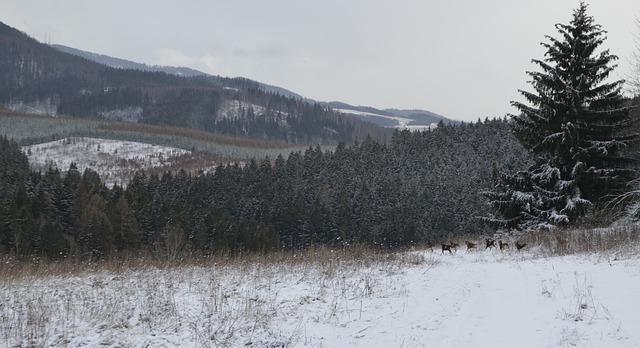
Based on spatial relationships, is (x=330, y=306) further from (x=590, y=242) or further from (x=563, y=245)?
(x=590, y=242)

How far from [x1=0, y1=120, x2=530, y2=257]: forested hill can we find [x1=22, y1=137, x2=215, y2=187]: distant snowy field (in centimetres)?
3390

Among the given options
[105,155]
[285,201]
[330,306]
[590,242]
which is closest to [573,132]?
[590,242]

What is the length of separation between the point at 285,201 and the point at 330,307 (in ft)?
254

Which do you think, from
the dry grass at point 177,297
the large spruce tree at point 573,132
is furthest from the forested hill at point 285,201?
the dry grass at point 177,297

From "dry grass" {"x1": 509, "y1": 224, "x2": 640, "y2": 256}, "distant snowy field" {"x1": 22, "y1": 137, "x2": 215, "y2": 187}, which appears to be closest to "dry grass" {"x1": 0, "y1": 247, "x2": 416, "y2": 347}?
"dry grass" {"x1": 509, "y1": 224, "x2": 640, "y2": 256}

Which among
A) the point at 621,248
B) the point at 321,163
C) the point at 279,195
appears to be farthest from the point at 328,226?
the point at 621,248

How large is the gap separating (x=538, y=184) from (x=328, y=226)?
63252 millimetres

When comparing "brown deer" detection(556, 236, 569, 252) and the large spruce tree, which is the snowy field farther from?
the large spruce tree

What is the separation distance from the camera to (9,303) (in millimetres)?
6922

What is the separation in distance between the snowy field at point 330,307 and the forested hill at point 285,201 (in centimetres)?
3144

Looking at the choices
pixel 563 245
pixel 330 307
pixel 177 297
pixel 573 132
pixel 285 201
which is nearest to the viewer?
pixel 330 307

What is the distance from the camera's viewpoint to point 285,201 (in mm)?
84688

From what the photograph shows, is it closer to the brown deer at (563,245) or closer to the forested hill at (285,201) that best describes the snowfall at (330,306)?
the brown deer at (563,245)

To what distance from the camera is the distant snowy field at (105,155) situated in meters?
162
